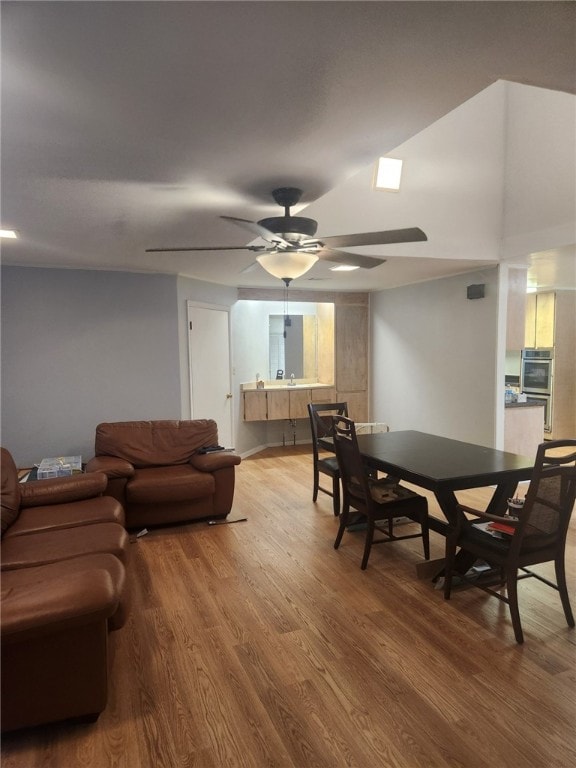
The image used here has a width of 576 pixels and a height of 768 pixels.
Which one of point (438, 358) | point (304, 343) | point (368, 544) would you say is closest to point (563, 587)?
point (368, 544)

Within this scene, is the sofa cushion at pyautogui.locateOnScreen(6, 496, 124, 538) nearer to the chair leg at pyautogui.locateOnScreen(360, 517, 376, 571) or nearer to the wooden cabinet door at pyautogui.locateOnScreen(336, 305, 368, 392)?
the chair leg at pyautogui.locateOnScreen(360, 517, 376, 571)

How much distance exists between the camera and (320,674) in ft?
7.04

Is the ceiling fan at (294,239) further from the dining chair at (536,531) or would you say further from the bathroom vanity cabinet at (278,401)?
the bathroom vanity cabinet at (278,401)

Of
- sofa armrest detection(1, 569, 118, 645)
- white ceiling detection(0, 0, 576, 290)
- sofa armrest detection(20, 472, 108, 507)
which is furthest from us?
sofa armrest detection(20, 472, 108, 507)

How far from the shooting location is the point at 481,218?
15.0 feet

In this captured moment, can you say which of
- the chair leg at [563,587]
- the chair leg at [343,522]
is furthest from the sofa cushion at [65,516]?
the chair leg at [563,587]

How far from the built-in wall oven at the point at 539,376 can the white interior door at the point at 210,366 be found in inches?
176

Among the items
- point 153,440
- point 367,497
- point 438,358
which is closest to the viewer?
point 367,497

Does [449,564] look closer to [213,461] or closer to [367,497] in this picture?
[367,497]

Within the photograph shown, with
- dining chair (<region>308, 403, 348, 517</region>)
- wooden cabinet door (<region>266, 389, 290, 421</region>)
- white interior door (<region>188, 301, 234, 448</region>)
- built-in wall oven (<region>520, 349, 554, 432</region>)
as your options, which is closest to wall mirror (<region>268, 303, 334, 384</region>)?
wooden cabinet door (<region>266, 389, 290, 421</region>)

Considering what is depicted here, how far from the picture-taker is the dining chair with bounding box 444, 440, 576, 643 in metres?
2.27

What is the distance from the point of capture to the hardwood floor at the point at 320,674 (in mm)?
1741

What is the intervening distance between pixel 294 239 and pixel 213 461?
2184 mm

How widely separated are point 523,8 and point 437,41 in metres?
0.22
